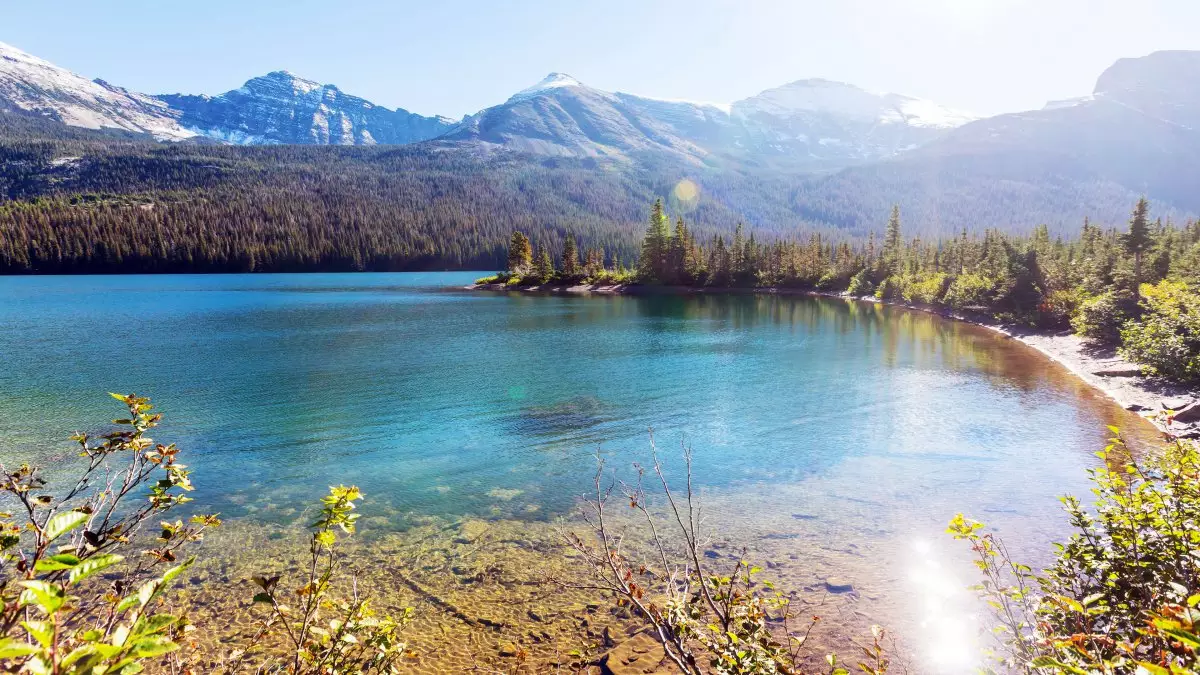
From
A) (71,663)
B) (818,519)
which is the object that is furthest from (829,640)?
(71,663)

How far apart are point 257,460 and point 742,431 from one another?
1906cm

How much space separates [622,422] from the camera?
86.1ft

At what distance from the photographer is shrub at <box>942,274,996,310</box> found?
6775cm

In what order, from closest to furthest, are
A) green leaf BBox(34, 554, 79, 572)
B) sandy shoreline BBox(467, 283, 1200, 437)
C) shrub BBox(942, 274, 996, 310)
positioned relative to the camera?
green leaf BBox(34, 554, 79, 572) → sandy shoreline BBox(467, 283, 1200, 437) → shrub BBox(942, 274, 996, 310)

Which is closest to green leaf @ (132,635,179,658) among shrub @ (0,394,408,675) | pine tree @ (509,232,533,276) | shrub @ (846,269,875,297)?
shrub @ (0,394,408,675)

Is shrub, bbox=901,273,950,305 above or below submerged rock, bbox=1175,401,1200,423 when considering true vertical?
above

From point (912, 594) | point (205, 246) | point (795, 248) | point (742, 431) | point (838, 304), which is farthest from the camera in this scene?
point (205, 246)

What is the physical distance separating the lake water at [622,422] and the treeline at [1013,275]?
5203 millimetres

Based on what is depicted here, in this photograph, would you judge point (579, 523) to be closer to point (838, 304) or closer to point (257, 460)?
point (257, 460)

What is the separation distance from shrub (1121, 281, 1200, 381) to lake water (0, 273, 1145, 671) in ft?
12.1

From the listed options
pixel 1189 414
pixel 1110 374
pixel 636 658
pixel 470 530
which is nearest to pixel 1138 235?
pixel 1110 374

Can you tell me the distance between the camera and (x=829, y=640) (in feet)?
35.2

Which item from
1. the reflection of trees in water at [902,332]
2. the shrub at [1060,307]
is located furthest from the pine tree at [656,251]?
the shrub at [1060,307]

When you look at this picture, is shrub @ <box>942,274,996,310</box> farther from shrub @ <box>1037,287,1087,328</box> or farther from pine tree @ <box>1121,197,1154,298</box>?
pine tree @ <box>1121,197,1154,298</box>
